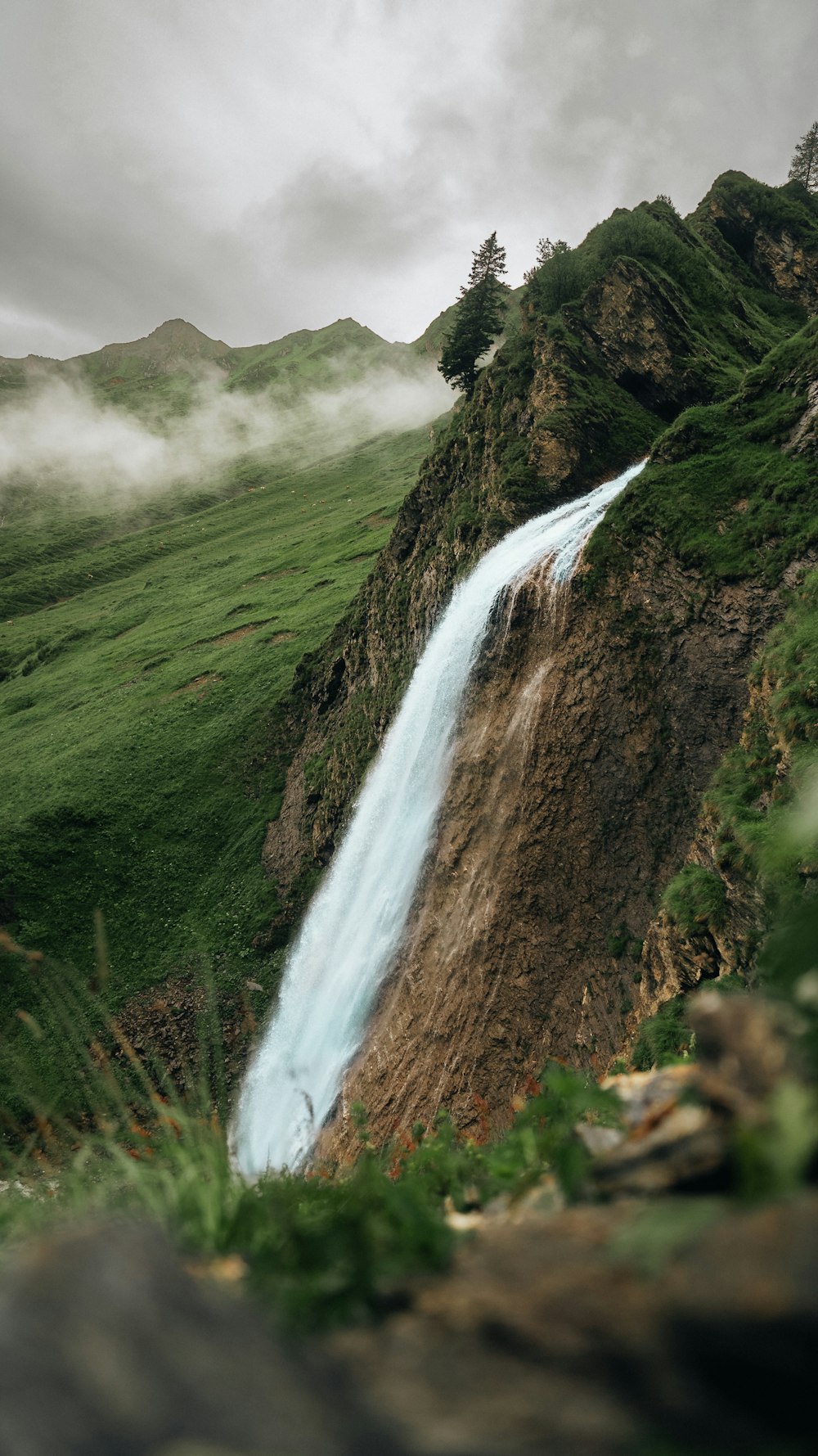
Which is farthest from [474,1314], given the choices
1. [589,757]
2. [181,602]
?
[181,602]

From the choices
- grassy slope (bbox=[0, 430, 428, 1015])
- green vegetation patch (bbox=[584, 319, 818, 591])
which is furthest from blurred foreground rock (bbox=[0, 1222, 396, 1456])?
grassy slope (bbox=[0, 430, 428, 1015])

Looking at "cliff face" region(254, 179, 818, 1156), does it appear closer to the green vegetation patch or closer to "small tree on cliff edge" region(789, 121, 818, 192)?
the green vegetation patch

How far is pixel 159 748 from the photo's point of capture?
3959 cm

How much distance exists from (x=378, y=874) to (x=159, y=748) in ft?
74.2

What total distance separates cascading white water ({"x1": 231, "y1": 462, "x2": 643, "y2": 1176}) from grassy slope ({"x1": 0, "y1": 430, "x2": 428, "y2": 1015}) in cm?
597

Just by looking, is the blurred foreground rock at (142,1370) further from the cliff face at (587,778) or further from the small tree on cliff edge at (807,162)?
the small tree on cliff edge at (807,162)

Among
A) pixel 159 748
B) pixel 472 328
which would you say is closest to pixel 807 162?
pixel 472 328

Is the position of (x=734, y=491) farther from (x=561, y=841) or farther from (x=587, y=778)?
(x=561, y=841)

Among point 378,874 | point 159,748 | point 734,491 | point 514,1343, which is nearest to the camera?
point 514,1343

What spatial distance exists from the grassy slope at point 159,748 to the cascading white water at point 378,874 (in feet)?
19.6

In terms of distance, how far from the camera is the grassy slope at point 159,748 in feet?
99.5

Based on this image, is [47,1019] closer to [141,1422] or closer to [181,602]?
[141,1422]

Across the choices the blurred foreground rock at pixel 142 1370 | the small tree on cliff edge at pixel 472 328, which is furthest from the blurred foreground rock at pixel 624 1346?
the small tree on cliff edge at pixel 472 328

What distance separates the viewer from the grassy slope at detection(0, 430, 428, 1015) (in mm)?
30312
